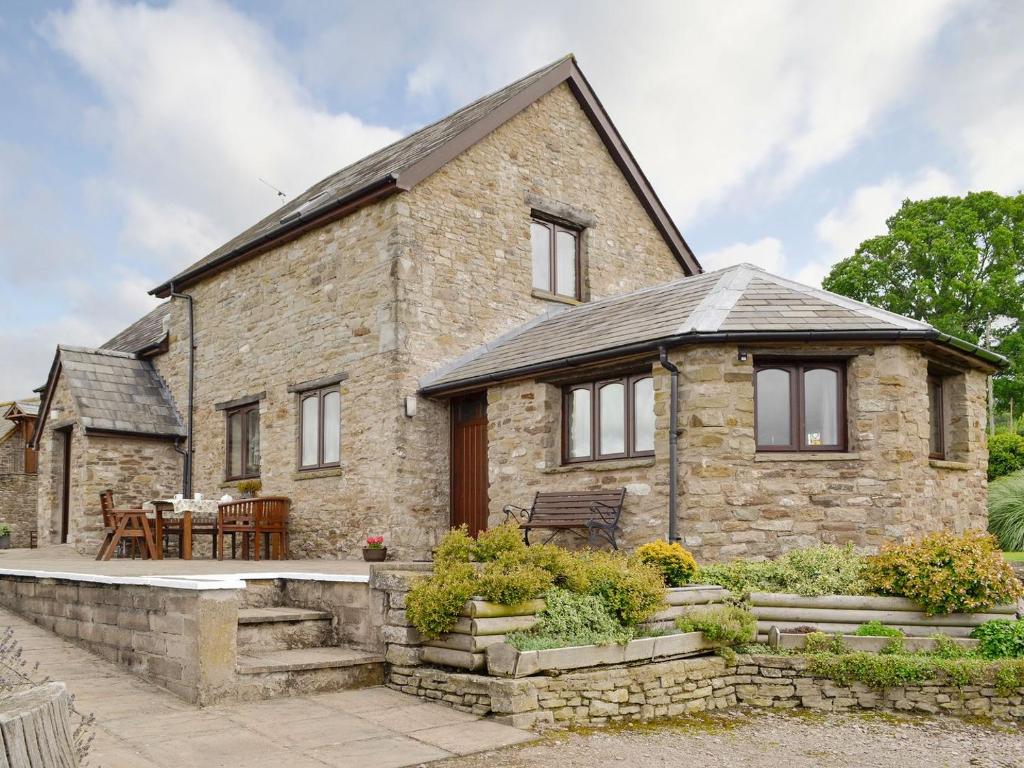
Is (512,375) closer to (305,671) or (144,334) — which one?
(305,671)

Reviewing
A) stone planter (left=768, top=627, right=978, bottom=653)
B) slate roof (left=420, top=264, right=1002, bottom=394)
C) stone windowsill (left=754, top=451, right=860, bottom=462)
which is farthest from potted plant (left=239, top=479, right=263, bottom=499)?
stone planter (left=768, top=627, right=978, bottom=653)

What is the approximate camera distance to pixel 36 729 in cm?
318

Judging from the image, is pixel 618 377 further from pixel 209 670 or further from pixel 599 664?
pixel 209 670

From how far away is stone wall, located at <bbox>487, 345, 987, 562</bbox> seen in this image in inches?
437

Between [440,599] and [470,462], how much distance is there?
6741 mm

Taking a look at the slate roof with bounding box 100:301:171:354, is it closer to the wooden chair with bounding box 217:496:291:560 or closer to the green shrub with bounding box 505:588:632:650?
the wooden chair with bounding box 217:496:291:560

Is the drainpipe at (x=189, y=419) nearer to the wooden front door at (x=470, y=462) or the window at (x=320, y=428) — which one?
the window at (x=320, y=428)

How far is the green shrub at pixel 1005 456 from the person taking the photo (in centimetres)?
2042

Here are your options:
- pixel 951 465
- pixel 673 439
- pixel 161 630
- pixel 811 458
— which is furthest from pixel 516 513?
pixel 161 630

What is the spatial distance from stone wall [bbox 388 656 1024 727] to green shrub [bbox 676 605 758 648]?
7.4 inches

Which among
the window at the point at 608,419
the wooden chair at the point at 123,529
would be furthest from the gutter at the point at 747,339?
the wooden chair at the point at 123,529

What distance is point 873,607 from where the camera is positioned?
903 cm

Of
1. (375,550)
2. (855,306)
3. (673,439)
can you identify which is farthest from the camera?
(375,550)

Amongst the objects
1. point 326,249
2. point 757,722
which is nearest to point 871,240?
point 326,249
